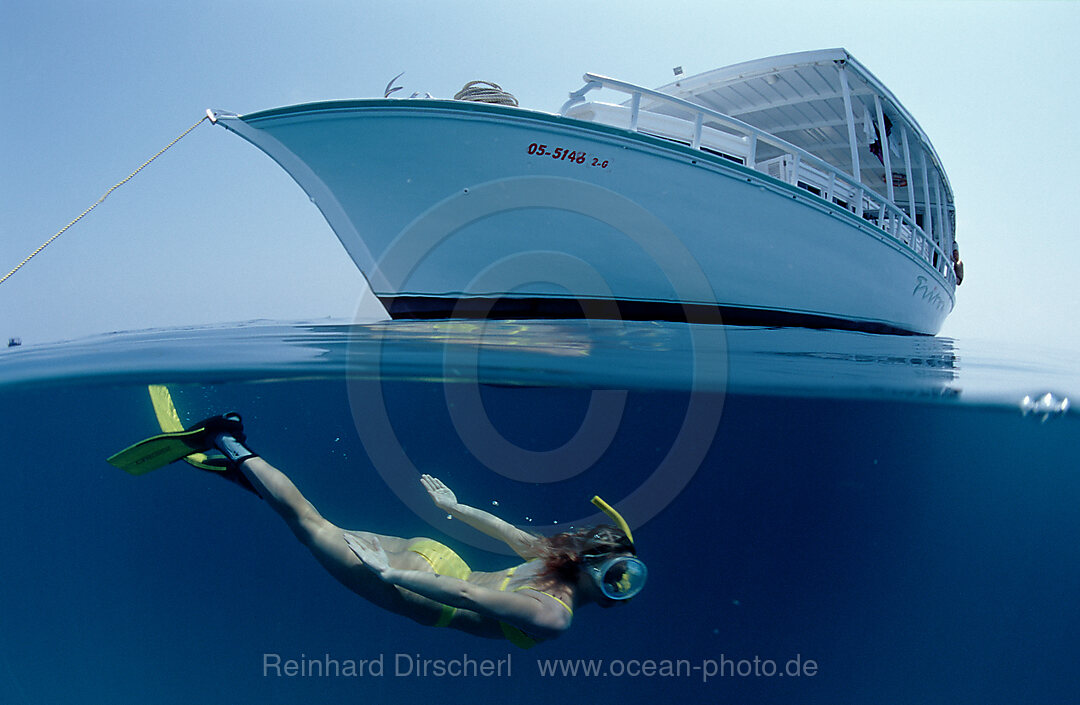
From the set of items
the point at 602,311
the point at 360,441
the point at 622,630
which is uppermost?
the point at 602,311

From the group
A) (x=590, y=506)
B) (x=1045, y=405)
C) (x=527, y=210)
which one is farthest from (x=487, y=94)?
(x=1045, y=405)

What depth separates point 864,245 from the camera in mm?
11000

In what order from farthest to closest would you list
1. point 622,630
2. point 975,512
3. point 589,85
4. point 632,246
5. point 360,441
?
1. point 360,441
2. point 975,512
3. point 622,630
4. point 632,246
5. point 589,85

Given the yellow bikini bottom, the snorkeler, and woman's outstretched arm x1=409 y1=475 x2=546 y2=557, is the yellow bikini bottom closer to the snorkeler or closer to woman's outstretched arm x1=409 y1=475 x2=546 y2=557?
the snorkeler

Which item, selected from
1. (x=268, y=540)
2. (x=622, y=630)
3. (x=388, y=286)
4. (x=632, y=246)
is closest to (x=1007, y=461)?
(x=622, y=630)

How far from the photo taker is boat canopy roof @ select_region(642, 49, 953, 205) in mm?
11555

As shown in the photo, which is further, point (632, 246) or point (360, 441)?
point (360, 441)

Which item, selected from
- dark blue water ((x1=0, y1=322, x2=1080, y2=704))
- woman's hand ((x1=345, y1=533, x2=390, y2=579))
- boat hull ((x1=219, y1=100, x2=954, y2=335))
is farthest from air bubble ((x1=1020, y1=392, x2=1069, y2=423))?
woman's hand ((x1=345, y1=533, x2=390, y2=579))

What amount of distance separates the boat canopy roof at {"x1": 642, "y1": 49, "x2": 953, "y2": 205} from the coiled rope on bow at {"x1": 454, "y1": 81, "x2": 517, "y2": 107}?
147 inches

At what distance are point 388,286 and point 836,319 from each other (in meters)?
9.33

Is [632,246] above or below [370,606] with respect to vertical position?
above

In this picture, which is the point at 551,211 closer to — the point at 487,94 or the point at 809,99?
the point at 487,94

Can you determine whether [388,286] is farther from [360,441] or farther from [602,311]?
[360,441]

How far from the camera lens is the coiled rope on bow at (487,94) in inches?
325
